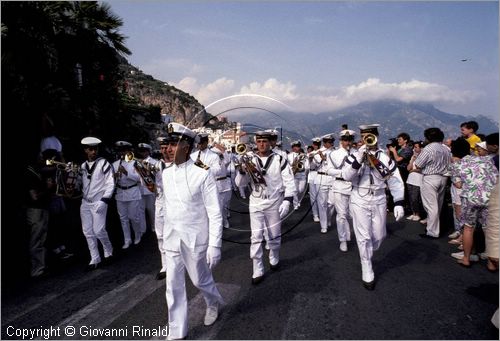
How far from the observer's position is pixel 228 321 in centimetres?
365

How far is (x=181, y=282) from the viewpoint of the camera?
11.1 ft

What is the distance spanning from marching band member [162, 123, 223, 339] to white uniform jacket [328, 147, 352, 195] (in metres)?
4.08

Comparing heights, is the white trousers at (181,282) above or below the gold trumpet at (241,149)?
below

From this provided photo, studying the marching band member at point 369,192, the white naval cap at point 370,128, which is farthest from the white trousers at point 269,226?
the white naval cap at point 370,128

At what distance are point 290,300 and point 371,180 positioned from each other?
2.29 m

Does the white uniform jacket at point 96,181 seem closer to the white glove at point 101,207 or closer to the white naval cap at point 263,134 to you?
the white glove at point 101,207

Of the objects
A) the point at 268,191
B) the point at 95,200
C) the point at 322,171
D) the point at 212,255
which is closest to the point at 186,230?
the point at 212,255

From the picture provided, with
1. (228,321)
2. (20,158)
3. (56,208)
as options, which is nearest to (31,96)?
(20,158)

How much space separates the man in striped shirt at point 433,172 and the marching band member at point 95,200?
7.24 meters

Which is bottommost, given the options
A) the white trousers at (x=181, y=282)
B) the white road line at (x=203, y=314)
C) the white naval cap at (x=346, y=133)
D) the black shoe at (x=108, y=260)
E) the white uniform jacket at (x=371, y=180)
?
the white road line at (x=203, y=314)

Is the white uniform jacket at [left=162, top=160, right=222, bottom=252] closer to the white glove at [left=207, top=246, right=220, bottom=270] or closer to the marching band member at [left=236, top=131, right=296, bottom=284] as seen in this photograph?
the white glove at [left=207, top=246, right=220, bottom=270]

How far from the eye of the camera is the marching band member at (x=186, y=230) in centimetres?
333

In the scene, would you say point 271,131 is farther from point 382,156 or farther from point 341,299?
point 341,299

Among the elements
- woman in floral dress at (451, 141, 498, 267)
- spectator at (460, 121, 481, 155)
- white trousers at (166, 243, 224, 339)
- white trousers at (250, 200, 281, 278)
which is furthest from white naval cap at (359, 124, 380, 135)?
spectator at (460, 121, 481, 155)
